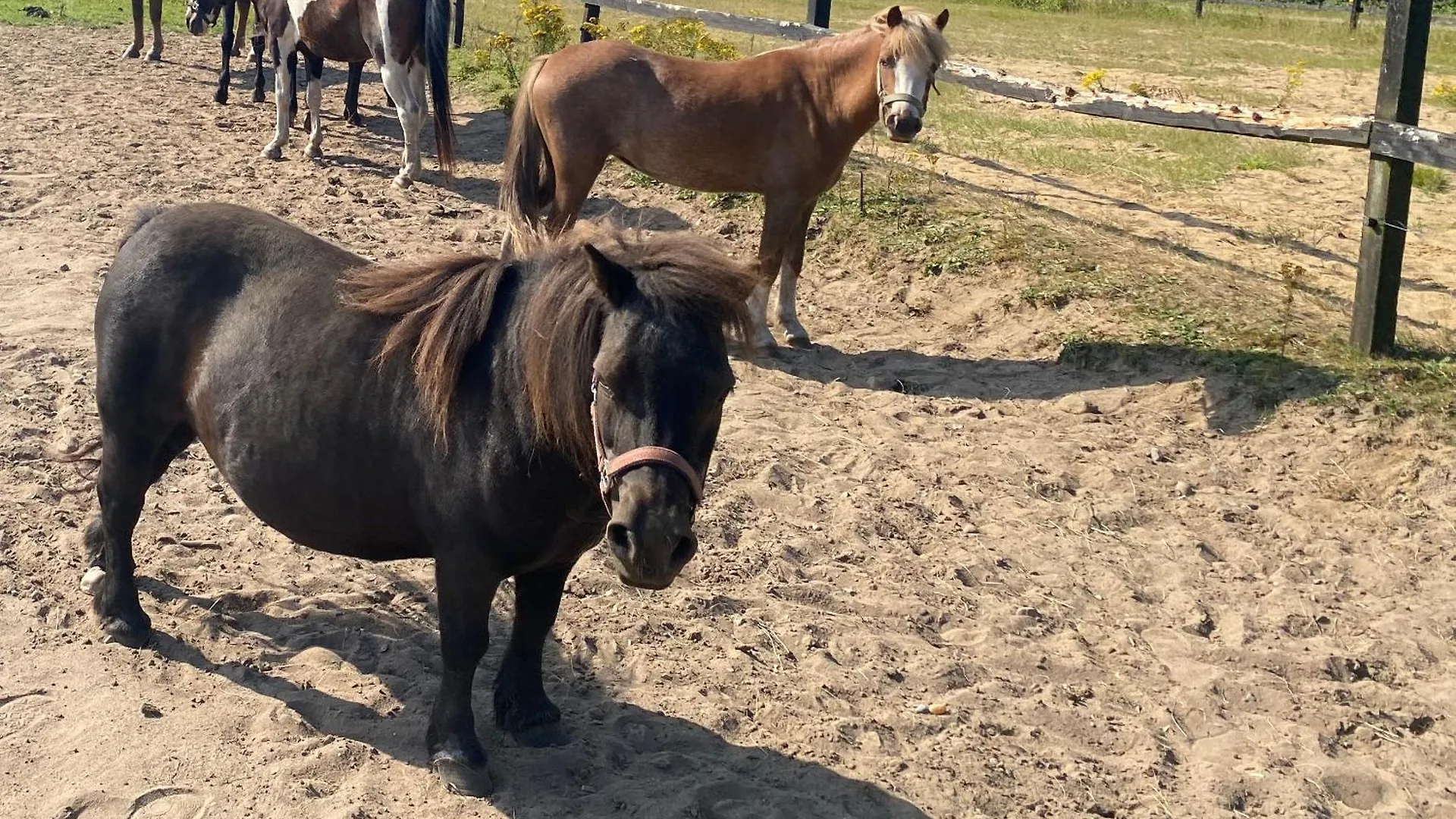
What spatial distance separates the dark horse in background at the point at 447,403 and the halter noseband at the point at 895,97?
374cm

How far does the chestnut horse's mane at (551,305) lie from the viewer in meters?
2.91

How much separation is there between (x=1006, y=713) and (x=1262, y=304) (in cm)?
419

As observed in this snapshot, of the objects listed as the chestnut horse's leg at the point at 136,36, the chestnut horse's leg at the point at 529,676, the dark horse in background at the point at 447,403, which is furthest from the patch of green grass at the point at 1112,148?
the chestnut horse's leg at the point at 136,36

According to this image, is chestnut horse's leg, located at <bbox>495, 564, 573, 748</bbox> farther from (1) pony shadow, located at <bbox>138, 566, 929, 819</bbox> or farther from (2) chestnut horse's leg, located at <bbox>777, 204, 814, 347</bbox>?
(2) chestnut horse's leg, located at <bbox>777, 204, 814, 347</bbox>

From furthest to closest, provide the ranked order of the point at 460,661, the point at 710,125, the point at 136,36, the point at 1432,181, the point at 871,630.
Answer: the point at 136,36 < the point at 1432,181 < the point at 710,125 < the point at 871,630 < the point at 460,661

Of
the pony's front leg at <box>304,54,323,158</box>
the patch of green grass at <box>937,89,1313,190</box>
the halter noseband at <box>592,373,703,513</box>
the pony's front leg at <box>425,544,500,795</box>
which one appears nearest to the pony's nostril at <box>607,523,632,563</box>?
the halter noseband at <box>592,373,703,513</box>

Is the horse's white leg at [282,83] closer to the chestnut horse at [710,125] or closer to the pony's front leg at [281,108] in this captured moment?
the pony's front leg at [281,108]

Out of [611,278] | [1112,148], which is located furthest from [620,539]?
[1112,148]

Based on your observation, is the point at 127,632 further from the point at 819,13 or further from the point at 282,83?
the point at 819,13

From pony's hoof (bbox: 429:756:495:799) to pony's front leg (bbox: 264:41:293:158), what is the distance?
8.36 m

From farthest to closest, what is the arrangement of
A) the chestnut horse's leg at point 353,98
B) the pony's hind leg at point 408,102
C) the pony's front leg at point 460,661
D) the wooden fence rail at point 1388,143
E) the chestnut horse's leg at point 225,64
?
the chestnut horse's leg at point 225,64 → the chestnut horse's leg at point 353,98 → the pony's hind leg at point 408,102 → the wooden fence rail at point 1388,143 → the pony's front leg at point 460,661

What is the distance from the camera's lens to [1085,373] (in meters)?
6.78

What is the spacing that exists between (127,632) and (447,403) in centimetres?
166

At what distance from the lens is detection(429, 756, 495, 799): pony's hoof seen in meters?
3.39
